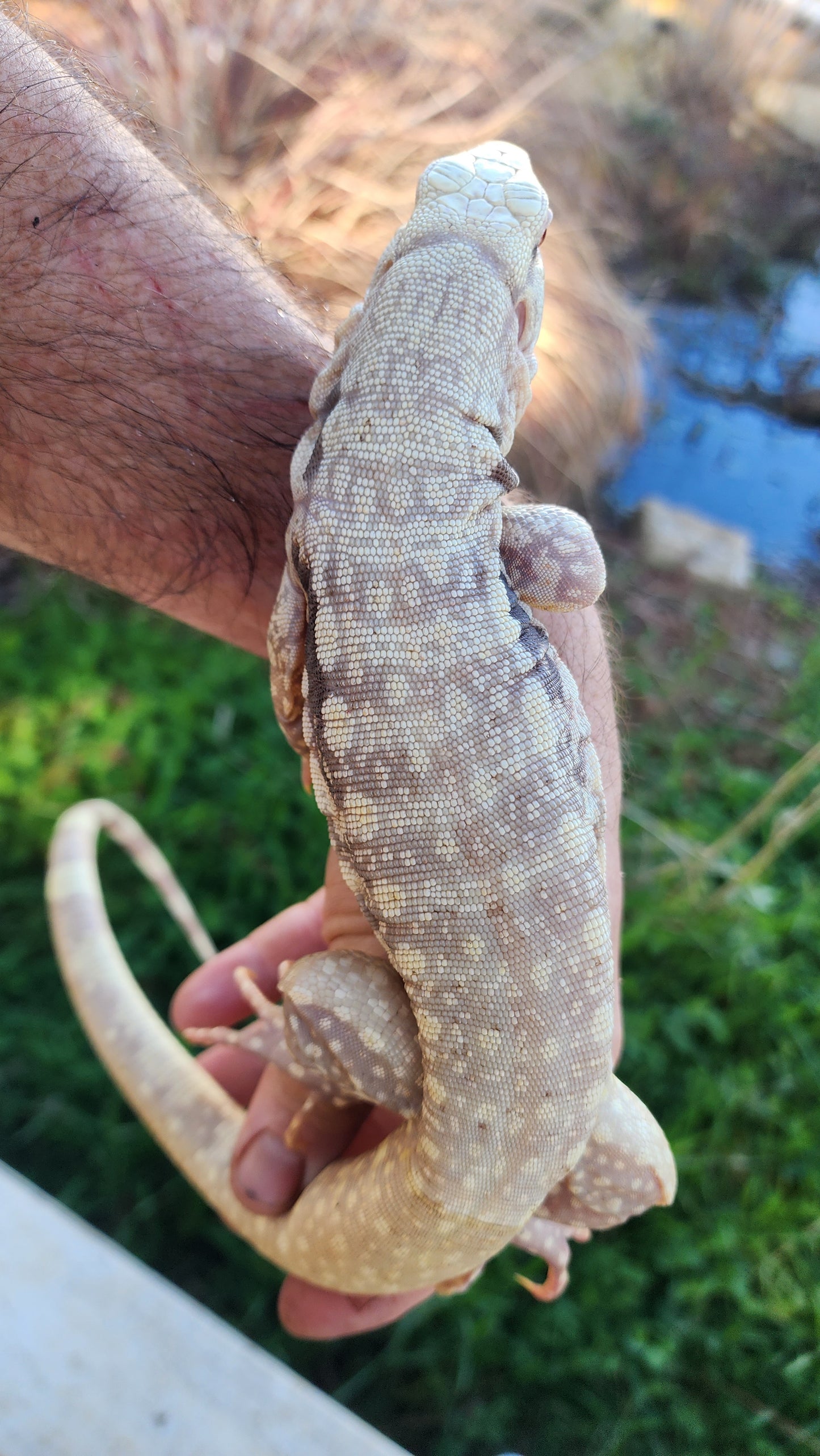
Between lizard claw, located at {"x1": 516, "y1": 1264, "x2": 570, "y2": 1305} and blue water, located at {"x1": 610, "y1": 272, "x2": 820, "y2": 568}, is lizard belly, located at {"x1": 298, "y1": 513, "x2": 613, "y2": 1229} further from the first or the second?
blue water, located at {"x1": 610, "y1": 272, "x2": 820, "y2": 568}

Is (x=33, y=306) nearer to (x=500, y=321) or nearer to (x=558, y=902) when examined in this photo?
(x=500, y=321)

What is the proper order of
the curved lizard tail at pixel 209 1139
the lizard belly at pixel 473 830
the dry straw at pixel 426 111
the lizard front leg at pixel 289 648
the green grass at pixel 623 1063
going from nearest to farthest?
the lizard belly at pixel 473 830, the lizard front leg at pixel 289 648, the curved lizard tail at pixel 209 1139, the green grass at pixel 623 1063, the dry straw at pixel 426 111

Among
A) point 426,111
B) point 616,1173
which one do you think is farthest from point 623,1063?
point 426,111

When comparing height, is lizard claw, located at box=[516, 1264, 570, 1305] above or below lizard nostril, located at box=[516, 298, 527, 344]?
below

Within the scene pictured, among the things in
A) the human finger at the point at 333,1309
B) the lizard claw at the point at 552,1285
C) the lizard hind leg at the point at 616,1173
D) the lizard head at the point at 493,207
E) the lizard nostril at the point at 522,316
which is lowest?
the human finger at the point at 333,1309

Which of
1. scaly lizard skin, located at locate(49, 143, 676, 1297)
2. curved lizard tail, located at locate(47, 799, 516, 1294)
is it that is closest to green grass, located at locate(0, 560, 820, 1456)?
curved lizard tail, located at locate(47, 799, 516, 1294)

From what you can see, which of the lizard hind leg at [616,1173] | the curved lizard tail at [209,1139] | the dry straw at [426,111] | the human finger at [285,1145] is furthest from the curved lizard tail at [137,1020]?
Result: the dry straw at [426,111]

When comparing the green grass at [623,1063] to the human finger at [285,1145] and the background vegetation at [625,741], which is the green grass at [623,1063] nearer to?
the background vegetation at [625,741]

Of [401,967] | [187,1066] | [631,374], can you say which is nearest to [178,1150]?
[187,1066]
